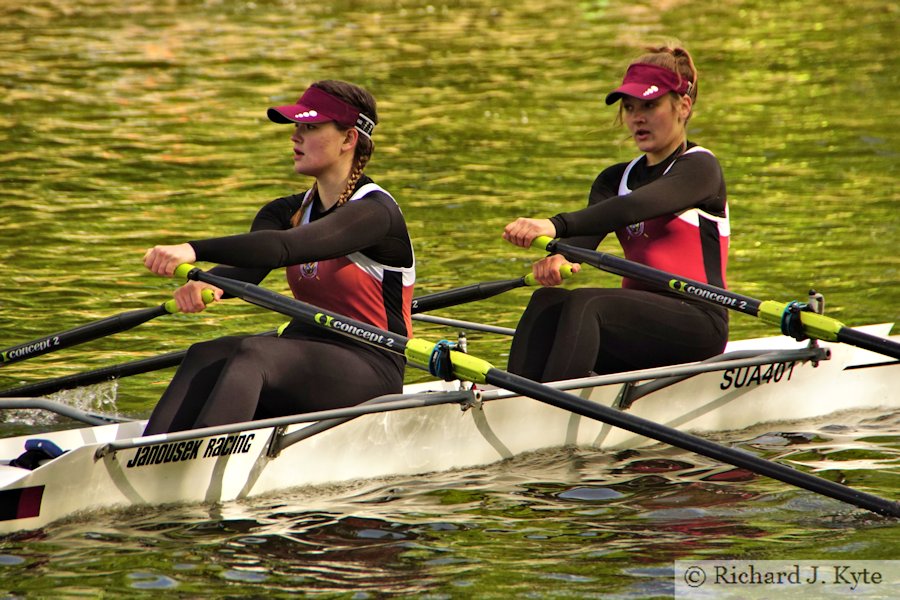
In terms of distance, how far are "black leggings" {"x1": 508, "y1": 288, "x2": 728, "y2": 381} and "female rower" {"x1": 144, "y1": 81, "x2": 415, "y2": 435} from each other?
824 mm

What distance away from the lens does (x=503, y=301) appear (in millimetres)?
10977

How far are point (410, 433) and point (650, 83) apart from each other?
2.18 metres

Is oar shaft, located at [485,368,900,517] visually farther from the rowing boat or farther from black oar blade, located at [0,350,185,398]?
black oar blade, located at [0,350,185,398]

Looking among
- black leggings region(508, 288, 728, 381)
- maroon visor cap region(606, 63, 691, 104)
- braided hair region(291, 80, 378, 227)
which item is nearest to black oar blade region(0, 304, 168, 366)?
braided hair region(291, 80, 378, 227)

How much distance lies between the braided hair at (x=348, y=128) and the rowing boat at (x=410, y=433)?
946mm

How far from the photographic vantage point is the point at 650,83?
7.41 meters

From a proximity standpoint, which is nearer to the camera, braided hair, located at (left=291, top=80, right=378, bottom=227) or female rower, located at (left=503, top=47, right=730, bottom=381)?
braided hair, located at (left=291, top=80, right=378, bottom=227)

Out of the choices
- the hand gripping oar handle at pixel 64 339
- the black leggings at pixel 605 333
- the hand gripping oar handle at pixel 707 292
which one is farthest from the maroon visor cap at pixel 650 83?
the hand gripping oar handle at pixel 64 339

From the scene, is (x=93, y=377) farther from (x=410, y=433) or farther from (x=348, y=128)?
(x=348, y=128)

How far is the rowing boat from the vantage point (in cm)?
601

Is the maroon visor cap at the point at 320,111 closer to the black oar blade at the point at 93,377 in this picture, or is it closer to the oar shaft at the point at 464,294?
the black oar blade at the point at 93,377

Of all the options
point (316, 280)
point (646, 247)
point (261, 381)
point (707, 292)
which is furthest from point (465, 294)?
point (261, 381)

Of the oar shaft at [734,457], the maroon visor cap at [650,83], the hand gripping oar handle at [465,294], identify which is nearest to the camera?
the oar shaft at [734,457]

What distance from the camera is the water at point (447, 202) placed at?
5.94 m
